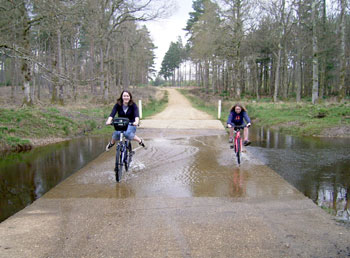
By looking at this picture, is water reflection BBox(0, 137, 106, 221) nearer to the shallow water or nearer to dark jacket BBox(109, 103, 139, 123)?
the shallow water

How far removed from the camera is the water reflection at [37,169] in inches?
226

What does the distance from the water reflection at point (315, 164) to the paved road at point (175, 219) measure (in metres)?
0.56

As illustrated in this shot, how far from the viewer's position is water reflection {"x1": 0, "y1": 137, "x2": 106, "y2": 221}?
574 centimetres

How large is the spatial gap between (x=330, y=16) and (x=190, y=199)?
29.9 meters

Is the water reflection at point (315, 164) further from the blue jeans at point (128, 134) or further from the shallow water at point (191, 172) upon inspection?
the blue jeans at point (128, 134)

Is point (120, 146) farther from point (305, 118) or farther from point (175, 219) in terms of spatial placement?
point (305, 118)

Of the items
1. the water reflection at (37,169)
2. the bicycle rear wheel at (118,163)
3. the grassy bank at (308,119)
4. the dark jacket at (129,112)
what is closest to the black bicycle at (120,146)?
the bicycle rear wheel at (118,163)

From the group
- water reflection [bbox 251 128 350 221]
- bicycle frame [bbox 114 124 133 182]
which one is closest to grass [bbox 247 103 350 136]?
water reflection [bbox 251 128 350 221]

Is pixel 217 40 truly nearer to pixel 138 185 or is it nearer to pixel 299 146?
pixel 299 146

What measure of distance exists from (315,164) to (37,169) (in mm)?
7664

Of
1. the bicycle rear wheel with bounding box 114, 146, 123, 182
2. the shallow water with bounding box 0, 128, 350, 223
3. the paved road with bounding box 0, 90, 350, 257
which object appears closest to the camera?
the paved road with bounding box 0, 90, 350, 257

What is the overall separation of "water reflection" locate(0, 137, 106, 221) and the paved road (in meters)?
0.58

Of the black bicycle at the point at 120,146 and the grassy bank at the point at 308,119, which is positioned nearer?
the black bicycle at the point at 120,146

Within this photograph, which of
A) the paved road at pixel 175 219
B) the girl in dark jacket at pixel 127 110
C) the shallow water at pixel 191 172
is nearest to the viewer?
the paved road at pixel 175 219
